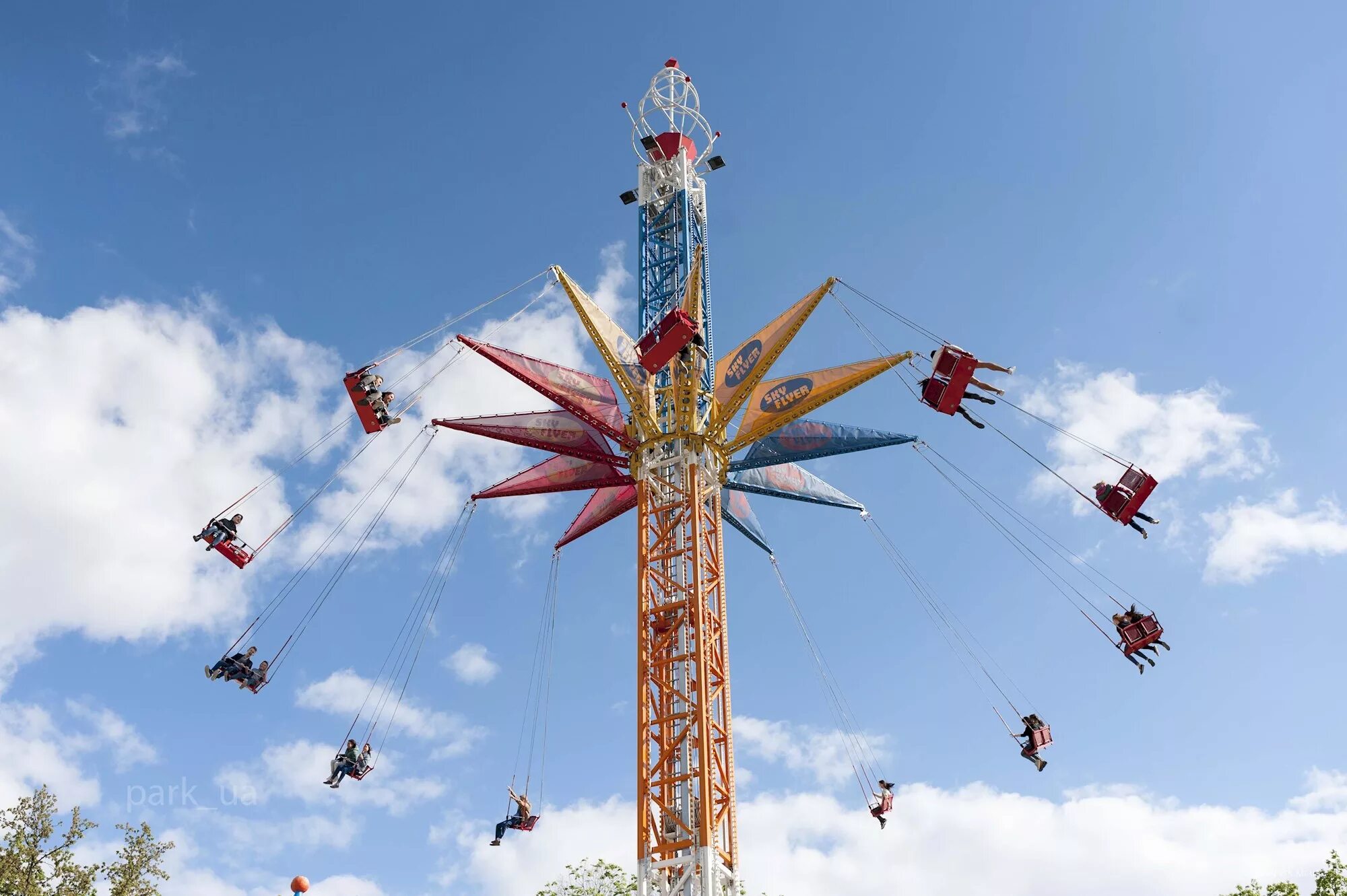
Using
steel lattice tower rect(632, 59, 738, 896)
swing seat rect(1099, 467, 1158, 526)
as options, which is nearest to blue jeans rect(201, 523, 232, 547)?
steel lattice tower rect(632, 59, 738, 896)

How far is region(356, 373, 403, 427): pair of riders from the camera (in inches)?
1021

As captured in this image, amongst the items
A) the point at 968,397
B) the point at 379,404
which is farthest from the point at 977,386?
the point at 379,404

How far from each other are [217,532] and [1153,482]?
20444 mm

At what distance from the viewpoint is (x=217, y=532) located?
25.5 m

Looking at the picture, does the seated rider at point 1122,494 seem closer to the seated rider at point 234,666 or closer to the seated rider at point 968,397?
the seated rider at point 968,397

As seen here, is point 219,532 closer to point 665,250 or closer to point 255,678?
point 255,678

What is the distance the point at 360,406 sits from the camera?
2597cm

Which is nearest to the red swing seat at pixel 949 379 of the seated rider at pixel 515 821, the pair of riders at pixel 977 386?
the pair of riders at pixel 977 386

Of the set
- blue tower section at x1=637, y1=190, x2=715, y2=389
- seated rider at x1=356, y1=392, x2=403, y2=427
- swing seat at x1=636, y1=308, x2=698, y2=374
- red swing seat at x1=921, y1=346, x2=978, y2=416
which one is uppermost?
blue tower section at x1=637, y1=190, x2=715, y2=389

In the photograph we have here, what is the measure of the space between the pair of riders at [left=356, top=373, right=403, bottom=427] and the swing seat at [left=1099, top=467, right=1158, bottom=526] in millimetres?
16013

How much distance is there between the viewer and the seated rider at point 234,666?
25.0 m

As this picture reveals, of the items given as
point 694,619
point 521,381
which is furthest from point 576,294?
Answer: point 694,619

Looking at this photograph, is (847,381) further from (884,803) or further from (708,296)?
(884,803)

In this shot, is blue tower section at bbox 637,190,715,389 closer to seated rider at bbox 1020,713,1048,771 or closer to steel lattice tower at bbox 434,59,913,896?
steel lattice tower at bbox 434,59,913,896
